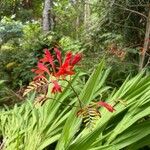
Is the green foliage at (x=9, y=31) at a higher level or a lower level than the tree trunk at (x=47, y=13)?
lower

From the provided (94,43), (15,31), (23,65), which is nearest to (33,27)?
(15,31)

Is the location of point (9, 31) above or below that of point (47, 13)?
below

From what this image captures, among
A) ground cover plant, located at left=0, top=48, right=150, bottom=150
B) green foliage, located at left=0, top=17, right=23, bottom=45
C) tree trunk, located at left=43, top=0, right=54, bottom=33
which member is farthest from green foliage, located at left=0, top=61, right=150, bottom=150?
green foliage, located at left=0, top=17, right=23, bottom=45

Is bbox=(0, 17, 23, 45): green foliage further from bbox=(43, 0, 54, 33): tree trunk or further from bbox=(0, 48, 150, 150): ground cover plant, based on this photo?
bbox=(0, 48, 150, 150): ground cover plant

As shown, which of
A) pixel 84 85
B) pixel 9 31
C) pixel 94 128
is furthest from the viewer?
pixel 9 31

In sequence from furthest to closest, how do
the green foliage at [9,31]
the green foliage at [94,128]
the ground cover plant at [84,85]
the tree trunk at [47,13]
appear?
the green foliage at [9,31], the tree trunk at [47,13], the green foliage at [94,128], the ground cover plant at [84,85]

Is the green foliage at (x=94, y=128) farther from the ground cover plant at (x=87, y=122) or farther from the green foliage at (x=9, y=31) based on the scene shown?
the green foliage at (x=9, y=31)

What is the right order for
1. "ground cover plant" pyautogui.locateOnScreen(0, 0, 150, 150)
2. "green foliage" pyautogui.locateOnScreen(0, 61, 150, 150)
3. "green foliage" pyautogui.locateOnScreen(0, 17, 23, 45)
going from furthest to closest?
"green foliage" pyautogui.locateOnScreen(0, 17, 23, 45)
"green foliage" pyautogui.locateOnScreen(0, 61, 150, 150)
"ground cover plant" pyautogui.locateOnScreen(0, 0, 150, 150)

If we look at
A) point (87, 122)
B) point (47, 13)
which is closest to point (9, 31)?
point (47, 13)

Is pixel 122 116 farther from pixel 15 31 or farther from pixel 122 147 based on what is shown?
pixel 15 31

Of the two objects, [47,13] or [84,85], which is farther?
[47,13]

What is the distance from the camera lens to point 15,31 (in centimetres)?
890

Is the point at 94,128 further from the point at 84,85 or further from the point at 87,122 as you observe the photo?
the point at 84,85

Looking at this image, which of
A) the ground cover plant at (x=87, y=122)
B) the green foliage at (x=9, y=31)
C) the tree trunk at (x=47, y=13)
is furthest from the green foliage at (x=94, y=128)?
the green foliage at (x=9, y=31)
